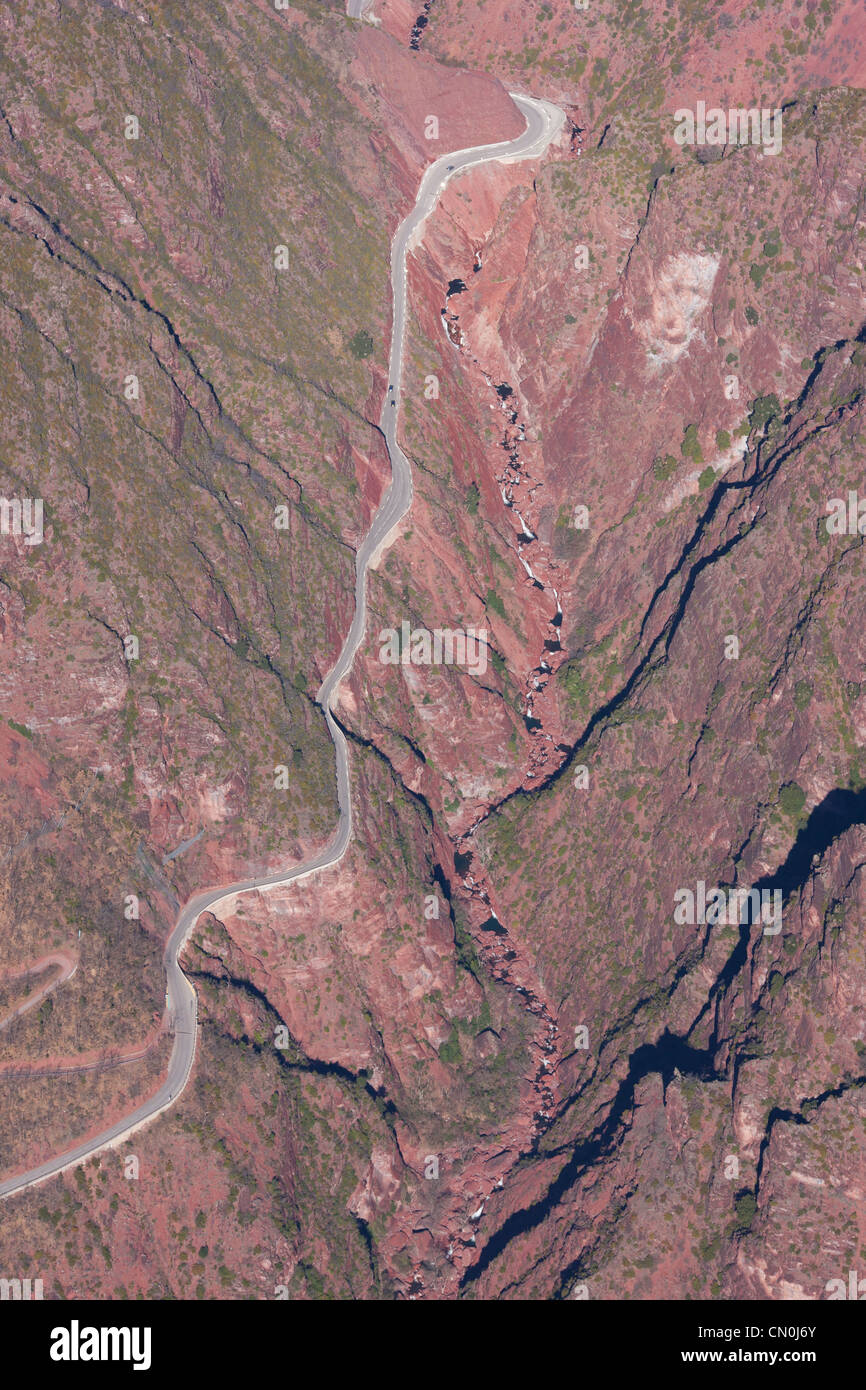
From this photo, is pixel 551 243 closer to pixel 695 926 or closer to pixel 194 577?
pixel 194 577

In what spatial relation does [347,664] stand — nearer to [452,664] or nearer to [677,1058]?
[452,664]

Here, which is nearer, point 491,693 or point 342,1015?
point 342,1015

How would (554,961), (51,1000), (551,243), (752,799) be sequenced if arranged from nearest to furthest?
(51,1000), (752,799), (554,961), (551,243)

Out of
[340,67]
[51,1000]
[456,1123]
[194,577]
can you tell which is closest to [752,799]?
[456,1123]

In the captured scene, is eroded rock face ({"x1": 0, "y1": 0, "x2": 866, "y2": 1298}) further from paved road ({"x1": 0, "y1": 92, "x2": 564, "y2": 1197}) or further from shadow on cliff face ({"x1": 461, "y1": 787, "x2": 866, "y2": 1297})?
paved road ({"x1": 0, "y1": 92, "x2": 564, "y2": 1197})

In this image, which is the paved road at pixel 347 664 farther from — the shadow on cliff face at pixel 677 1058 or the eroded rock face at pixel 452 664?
the shadow on cliff face at pixel 677 1058

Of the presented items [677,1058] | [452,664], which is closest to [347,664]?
[452,664]

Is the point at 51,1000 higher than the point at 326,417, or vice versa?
the point at 326,417

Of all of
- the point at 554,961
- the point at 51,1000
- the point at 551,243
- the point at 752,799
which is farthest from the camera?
the point at 551,243
